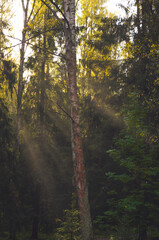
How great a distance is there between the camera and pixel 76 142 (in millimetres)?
6441

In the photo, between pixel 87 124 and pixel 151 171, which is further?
pixel 87 124

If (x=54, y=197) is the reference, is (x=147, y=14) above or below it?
above

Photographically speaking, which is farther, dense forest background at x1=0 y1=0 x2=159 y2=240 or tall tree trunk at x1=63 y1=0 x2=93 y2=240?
dense forest background at x1=0 y1=0 x2=159 y2=240

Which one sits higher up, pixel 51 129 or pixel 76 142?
pixel 51 129

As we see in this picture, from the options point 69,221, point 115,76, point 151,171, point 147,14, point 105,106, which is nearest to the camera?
point 69,221

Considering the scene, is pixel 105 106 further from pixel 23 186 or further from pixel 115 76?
pixel 23 186

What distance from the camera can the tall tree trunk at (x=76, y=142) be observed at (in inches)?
241

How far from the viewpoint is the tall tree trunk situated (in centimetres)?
612

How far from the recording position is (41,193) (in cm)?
1318

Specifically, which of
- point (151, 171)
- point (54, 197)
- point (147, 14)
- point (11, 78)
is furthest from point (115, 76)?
point (54, 197)

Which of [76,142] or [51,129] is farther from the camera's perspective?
[51,129]

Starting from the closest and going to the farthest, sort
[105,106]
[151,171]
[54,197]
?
[151,171], [54,197], [105,106]

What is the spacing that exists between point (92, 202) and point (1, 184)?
470 cm

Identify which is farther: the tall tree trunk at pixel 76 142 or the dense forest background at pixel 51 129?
the dense forest background at pixel 51 129
